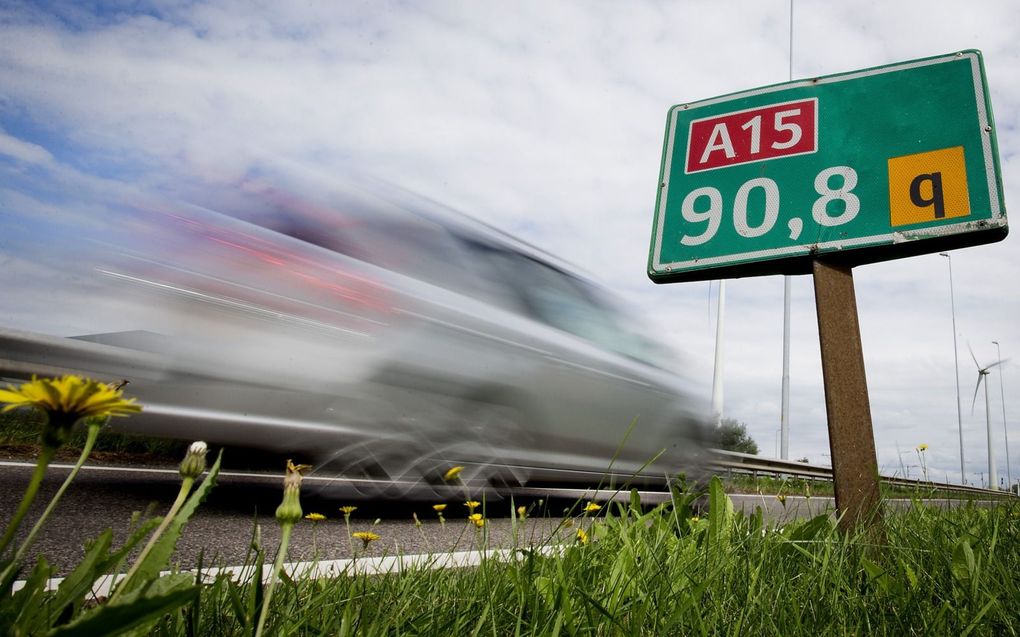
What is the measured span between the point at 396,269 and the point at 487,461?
1.05 meters

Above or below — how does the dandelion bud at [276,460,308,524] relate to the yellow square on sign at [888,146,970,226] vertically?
below

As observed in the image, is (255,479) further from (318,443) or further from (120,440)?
(318,443)

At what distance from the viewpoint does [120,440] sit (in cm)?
343

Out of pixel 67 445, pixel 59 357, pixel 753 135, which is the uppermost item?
pixel 753 135

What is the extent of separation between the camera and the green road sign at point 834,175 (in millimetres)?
2332

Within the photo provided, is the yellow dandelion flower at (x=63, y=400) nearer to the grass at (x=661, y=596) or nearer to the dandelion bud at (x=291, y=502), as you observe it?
the dandelion bud at (x=291, y=502)

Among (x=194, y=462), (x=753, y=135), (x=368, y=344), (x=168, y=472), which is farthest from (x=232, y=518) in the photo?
(x=753, y=135)

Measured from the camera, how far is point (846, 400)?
2.36 metres

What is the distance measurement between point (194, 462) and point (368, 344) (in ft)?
7.17

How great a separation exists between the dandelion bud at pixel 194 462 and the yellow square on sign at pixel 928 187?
238 centimetres

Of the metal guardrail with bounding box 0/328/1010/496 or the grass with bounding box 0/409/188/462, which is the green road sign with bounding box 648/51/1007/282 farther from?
the grass with bounding box 0/409/188/462

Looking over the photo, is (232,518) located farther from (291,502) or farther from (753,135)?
(753,135)

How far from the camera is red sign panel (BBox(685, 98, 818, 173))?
8.77 ft

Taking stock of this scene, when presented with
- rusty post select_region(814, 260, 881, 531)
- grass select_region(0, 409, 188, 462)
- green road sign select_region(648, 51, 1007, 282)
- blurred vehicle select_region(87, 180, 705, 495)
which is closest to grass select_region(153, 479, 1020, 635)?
rusty post select_region(814, 260, 881, 531)
